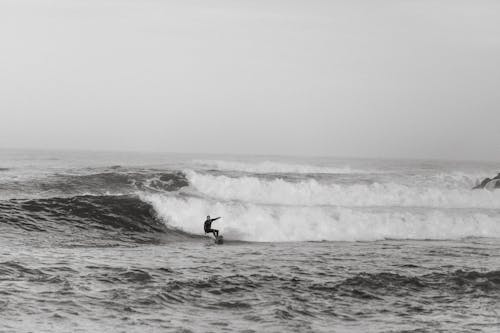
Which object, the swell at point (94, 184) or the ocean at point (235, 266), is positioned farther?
the swell at point (94, 184)

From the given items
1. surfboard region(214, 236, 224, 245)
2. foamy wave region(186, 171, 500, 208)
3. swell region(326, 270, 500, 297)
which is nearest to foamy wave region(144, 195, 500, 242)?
Answer: surfboard region(214, 236, 224, 245)

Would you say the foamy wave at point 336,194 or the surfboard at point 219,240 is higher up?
the foamy wave at point 336,194

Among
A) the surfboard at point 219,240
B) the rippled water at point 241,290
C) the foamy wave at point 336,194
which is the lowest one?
the surfboard at point 219,240

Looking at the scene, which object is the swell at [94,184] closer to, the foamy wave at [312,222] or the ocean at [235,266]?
the ocean at [235,266]

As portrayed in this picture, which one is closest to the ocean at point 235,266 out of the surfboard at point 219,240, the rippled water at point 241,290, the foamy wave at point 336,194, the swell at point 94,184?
the rippled water at point 241,290

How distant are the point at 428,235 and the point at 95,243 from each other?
14.0 meters

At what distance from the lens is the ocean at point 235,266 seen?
10.1 meters

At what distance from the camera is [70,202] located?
2338 centimetres

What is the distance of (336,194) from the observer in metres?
34.5

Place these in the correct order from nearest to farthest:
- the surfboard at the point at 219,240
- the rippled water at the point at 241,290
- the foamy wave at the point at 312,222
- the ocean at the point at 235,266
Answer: the rippled water at the point at 241,290
the ocean at the point at 235,266
the surfboard at the point at 219,240
the foamy wave at the point at 312,222

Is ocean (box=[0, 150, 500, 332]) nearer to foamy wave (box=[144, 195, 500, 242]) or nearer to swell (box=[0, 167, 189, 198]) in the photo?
foamy wave (box=[144, 195, 500, 242])

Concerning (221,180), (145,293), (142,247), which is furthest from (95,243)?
(221,180)

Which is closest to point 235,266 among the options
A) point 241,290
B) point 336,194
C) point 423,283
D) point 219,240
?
point 241,290

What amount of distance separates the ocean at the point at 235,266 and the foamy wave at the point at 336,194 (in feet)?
Result: 18.5
